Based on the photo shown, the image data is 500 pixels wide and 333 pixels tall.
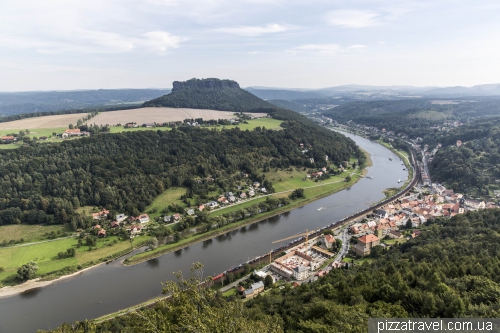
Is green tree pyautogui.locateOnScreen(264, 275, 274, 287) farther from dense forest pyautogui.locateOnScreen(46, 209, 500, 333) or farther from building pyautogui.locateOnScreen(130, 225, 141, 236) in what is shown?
building pyautogui.locateOnScreen(130, 225, 141, 236)

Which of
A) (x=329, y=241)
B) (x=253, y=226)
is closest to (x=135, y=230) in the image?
(x=253, y=226)

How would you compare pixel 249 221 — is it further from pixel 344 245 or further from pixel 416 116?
pixel 416 116

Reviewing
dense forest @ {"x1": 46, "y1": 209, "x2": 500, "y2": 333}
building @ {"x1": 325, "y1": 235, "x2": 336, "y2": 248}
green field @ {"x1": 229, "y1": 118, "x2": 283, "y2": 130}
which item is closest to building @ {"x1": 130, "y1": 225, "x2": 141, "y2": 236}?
dense forest @ {"x1": 46, "y1": 209, "x2": 500, "y2": 333}

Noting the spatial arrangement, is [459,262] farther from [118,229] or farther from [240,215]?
[118,229]

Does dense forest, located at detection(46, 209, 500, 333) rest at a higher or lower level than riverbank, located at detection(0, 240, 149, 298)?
higher

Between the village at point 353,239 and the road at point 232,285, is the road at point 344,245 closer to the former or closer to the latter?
the village at point 353,239

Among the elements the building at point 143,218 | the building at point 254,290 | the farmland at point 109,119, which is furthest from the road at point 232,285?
the farmland at point 109,119
